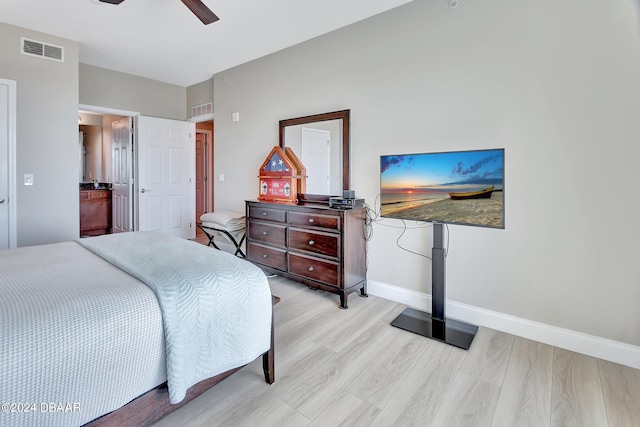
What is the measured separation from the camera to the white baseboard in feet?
6.82

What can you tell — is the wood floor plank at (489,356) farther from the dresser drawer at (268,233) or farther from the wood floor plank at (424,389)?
the dresser drawer at (268,233)

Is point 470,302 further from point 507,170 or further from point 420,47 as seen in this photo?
point 420,47

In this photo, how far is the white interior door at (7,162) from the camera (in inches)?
132

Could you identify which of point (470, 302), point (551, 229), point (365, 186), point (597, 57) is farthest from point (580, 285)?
point (365, 186)

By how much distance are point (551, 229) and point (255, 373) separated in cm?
220

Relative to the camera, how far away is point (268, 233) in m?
3.50

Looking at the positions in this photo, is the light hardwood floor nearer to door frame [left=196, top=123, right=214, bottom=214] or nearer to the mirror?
the mirror

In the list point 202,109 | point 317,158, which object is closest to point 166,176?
point 202,109

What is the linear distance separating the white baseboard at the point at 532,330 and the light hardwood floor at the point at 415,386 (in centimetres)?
6

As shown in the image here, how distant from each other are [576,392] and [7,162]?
5162 mm

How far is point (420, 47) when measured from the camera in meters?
2.80

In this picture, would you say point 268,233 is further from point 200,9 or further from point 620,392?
point 620,392

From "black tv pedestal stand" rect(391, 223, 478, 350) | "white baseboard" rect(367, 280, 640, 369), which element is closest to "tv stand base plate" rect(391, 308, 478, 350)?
"black tv pedestal stand" rect(391, 223, 478, 350)

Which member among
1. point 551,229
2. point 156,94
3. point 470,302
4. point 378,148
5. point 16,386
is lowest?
point 470,302
